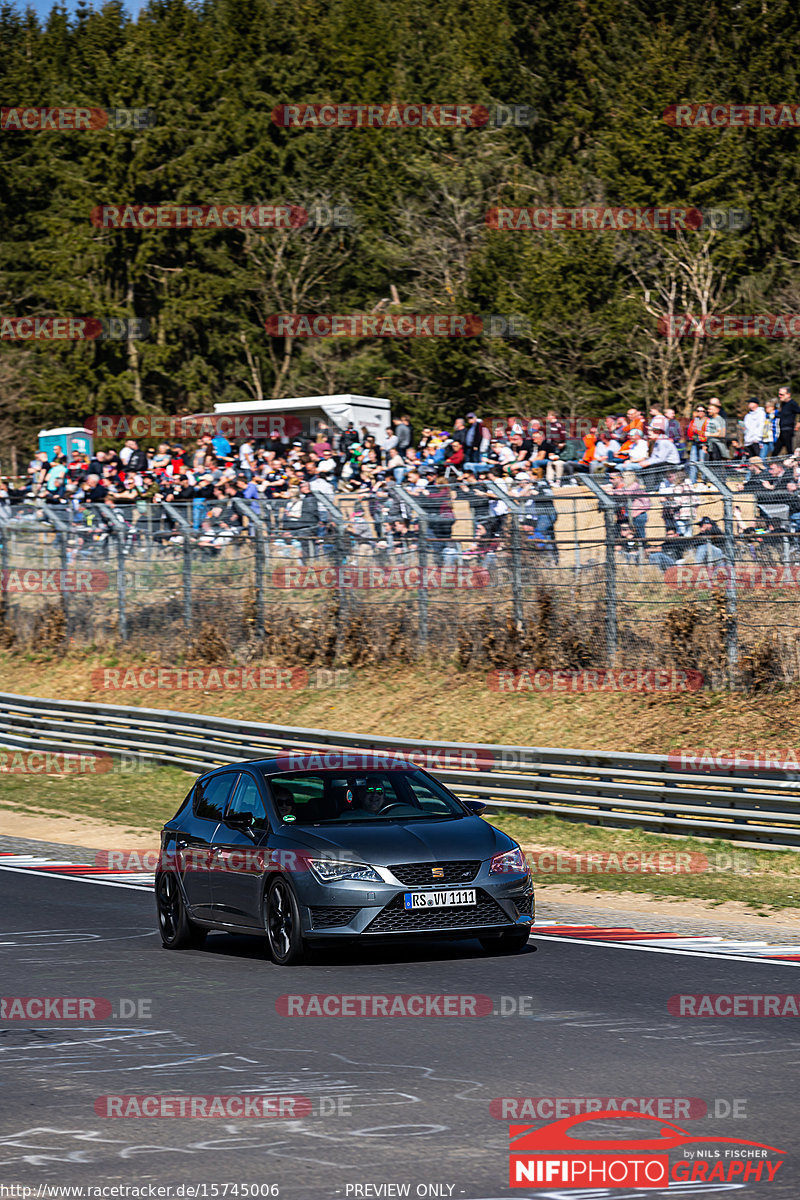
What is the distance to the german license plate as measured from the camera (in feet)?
35.0

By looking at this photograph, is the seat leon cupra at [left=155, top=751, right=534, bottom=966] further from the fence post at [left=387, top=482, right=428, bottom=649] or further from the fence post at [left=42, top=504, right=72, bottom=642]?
the fence post at [left=42, top=504, right=72, bottom=642]

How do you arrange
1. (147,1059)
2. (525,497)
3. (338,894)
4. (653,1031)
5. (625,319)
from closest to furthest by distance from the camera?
(147,1059), (653,1031), (338,894), (525,497), (625,319)

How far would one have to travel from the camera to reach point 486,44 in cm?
6969

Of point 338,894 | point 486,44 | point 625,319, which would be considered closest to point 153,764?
point 338,894

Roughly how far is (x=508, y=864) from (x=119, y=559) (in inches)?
762

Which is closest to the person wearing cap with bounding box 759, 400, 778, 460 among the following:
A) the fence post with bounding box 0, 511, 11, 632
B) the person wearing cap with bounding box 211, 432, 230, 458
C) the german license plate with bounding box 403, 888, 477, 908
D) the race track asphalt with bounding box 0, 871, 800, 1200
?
the person wearing cap with bounding box 211, 432, 230, 458

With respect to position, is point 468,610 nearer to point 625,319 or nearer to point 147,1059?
point 147,1059

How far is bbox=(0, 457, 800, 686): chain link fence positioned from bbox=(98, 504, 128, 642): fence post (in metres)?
0.04

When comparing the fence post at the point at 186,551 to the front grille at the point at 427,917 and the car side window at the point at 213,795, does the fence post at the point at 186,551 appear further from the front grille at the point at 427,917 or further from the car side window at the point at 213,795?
the front grille at the point at 427,917

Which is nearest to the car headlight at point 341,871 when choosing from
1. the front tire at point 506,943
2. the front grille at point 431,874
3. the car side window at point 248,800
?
the front grille at point 431,874

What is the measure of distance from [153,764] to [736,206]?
33436 mm

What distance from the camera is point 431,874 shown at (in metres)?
10.7

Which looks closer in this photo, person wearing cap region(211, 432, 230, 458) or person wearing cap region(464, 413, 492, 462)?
person wearing cap region(464, 413, 492, 462)

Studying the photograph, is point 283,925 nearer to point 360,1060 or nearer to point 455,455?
point 360,1060
